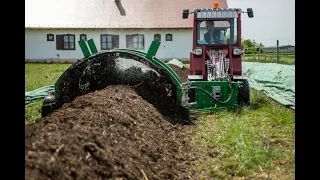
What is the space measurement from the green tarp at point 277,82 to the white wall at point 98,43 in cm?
1397

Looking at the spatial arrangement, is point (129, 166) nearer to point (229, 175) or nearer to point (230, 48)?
point (229, 175)

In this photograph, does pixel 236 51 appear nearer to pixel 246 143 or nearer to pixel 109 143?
pixel 246 143

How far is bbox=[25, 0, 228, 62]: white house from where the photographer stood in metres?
29.8

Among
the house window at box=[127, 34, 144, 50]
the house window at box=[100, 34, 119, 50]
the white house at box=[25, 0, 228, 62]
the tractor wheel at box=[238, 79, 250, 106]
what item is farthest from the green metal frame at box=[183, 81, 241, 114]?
the house window at box=[100, 34, 119, 50]

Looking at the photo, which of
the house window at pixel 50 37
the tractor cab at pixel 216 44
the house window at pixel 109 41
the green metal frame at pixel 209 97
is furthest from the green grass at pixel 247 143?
the house window at pixel 50 37

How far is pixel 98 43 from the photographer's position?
3059 cm

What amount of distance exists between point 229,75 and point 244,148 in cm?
414

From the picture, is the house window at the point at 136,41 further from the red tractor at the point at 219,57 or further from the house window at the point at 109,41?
the red tractor at the point at 219,57

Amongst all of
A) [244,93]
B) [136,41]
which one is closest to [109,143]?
[244,93]

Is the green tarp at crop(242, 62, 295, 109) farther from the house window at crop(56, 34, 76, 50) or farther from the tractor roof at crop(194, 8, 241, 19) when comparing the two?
the house window at crop(56, 34, 76, 50)

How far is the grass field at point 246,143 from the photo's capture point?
4.64 m

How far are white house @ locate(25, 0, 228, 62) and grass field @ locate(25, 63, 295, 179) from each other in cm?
2179

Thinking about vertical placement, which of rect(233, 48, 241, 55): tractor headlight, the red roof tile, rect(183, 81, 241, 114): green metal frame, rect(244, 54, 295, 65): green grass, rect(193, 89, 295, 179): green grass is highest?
the red roof tile

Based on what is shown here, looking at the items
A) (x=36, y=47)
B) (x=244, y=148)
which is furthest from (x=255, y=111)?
(x=36, y=47)
